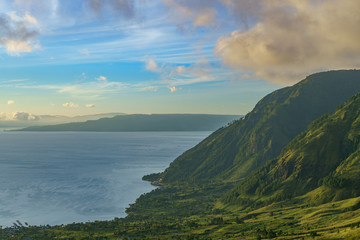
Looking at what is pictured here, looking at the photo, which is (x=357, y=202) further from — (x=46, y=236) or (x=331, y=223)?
(x=46, y=236)

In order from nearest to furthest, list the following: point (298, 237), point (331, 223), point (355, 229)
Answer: point (355, 229) < point (298, 237) < point (331, 223)

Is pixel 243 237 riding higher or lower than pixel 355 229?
lower

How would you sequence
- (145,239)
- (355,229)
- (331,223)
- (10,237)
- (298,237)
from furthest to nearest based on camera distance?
(10,237)
(145,239)
(331,223)
(298,237)
(355,229)

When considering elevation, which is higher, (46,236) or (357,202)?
(357,202)

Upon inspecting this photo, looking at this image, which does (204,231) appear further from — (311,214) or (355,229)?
(355,229)

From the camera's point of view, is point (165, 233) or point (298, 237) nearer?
point (298, 237)

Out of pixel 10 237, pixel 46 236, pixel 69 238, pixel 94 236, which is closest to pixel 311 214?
pixel 94 236

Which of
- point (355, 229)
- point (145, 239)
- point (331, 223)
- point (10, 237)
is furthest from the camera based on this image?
point (10, 237)

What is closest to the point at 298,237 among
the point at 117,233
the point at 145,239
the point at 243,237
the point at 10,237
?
the point at 243,237

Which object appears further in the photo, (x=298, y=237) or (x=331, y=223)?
(x=331, y=223)
